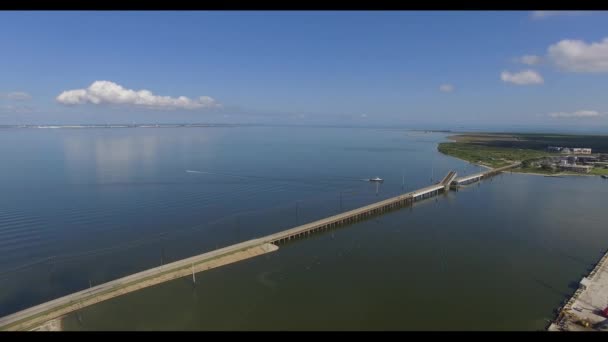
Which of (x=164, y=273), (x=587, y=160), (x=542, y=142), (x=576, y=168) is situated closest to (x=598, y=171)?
(x=576, y=168)

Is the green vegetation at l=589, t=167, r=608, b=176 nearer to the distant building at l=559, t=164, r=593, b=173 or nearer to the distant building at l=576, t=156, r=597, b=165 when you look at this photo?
the distant building at l=559, t=164, r=593, b=173

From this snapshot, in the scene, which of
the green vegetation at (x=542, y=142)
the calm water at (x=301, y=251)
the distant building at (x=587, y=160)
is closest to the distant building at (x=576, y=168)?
the distant building at (x=587, y=160)

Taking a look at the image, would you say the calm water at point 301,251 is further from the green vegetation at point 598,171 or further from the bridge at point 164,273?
the green vegetation at point 598,171

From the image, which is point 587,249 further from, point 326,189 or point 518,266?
point 326,189

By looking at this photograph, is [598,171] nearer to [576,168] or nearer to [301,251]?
[576,168]

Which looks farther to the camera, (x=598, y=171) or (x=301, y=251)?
(x=598, y=171)
